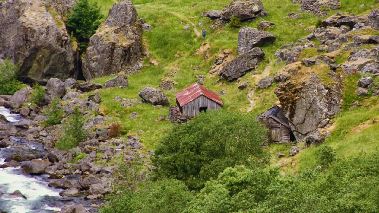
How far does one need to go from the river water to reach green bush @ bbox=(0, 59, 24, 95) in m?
38.2

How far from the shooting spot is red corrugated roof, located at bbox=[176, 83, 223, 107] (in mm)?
92125

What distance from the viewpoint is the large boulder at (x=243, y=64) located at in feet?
332

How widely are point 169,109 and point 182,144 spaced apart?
34601 mm

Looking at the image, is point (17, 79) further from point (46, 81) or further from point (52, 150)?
point (52, 150)

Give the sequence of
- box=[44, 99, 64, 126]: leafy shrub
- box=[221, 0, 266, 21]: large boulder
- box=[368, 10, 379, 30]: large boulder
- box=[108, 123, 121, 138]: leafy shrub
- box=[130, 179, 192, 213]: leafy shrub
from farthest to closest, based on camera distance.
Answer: box=[221, 0, 266, 21]: large boulder, box=[44, 99, 64, 126]: leafy shrub, box=[368, 10, 379, 30]: large boulder, box=[108, 123, 121, 138]: leafy shrub, box=[130, 179, 192, 213]: leafy shrub

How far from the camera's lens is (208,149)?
61.3 meters

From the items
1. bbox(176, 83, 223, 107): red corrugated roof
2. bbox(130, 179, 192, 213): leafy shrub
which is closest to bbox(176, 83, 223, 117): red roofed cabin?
bbox(176, 83, 223, 107): red corrugated roof

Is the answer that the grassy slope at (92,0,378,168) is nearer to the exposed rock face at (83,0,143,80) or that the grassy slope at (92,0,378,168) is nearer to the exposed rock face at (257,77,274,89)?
the exposed rock face at (257,77,274,89)

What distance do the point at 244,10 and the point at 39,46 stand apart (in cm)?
4568

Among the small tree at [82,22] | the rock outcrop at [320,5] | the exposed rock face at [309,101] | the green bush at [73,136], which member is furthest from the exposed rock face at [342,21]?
the small tree at [82,22]

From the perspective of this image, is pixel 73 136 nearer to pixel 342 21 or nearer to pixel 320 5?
pixel 342 21

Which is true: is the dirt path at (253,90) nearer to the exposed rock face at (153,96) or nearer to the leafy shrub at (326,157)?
the exposed rock face at (153,96)

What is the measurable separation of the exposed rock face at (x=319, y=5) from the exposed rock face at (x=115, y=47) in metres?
37.8

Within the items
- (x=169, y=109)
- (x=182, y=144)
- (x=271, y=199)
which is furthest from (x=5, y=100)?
(x=271, y=199)
